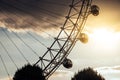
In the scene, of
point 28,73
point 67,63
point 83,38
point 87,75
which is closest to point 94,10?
point 83,38

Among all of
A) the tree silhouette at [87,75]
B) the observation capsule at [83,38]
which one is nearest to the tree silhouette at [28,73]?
the tree silhouette at [87,75]

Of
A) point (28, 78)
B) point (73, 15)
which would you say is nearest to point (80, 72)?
point (28, 78)

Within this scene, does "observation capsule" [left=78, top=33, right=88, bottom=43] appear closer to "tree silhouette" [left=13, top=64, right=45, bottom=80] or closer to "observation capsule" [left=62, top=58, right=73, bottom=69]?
"observation capsule" [left=62, top=58, right=73, bottom=69]

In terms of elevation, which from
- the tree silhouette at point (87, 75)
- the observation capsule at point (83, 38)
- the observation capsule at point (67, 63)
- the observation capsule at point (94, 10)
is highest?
the tree silhouette at point (87, 75)

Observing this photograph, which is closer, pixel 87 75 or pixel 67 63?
pixel 67 63

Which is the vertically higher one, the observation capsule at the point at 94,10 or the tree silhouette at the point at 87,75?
the tree silhouette at the point at 87,75

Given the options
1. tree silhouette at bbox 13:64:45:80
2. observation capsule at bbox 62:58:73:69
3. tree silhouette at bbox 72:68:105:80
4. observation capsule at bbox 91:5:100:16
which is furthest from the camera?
tree silhouette at bbox 72:68:105:80

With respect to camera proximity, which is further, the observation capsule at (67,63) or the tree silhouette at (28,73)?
the tree silhouette at (28,73)

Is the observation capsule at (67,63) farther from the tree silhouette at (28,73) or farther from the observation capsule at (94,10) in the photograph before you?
the tree silhouette at (28,73)

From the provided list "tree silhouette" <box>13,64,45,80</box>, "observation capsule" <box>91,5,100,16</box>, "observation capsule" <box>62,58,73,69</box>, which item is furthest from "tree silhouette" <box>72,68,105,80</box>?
"observation capsule" <box>91,5,100,16</box>

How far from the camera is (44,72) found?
2714 inches

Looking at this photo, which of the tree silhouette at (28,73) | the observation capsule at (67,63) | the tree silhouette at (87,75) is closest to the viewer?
the observation capsule at (67,63)

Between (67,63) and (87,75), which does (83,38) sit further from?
(87,75)

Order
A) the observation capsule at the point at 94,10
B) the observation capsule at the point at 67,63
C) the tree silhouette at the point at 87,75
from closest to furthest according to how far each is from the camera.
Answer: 1. the observation capsule at the point at 94,10
2. the observation capsule at the point at 67,63
3. the tree silhouette at the point at 87,75
